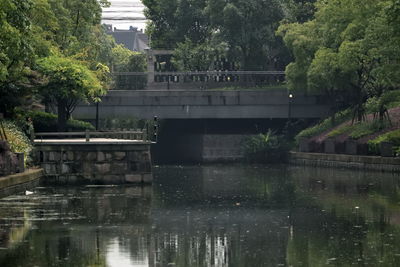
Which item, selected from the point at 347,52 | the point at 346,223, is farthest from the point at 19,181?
the point at 347,52

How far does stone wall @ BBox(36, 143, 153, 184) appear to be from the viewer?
54719 mm

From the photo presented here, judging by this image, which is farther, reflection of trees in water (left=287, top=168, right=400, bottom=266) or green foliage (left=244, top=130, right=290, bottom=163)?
green foliage (left=244, top=130, right=290, bottom=163)

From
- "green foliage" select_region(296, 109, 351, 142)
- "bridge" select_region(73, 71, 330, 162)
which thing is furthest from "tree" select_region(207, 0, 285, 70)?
"green foliage" select_region(296, 109, 351, 142)

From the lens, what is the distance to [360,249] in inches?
1164

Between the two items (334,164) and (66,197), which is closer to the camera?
(66,197)

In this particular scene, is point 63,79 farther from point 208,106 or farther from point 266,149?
point 266,149

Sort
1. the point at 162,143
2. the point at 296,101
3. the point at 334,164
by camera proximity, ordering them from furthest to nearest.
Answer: the point at 162,143 < the point at 296,101 < the point at 334,164

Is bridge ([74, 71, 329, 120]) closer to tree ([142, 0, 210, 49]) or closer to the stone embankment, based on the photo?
tree ([142, 0, 210, 49])

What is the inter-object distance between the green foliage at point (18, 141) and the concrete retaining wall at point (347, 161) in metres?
21.5

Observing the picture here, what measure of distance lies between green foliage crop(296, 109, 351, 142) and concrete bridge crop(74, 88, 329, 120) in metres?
3.70

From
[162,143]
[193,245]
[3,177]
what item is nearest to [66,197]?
[3,177]

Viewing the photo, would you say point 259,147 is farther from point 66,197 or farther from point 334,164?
point 66,197

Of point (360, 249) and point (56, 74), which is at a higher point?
point (56, 74)

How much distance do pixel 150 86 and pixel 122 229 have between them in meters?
67.5
